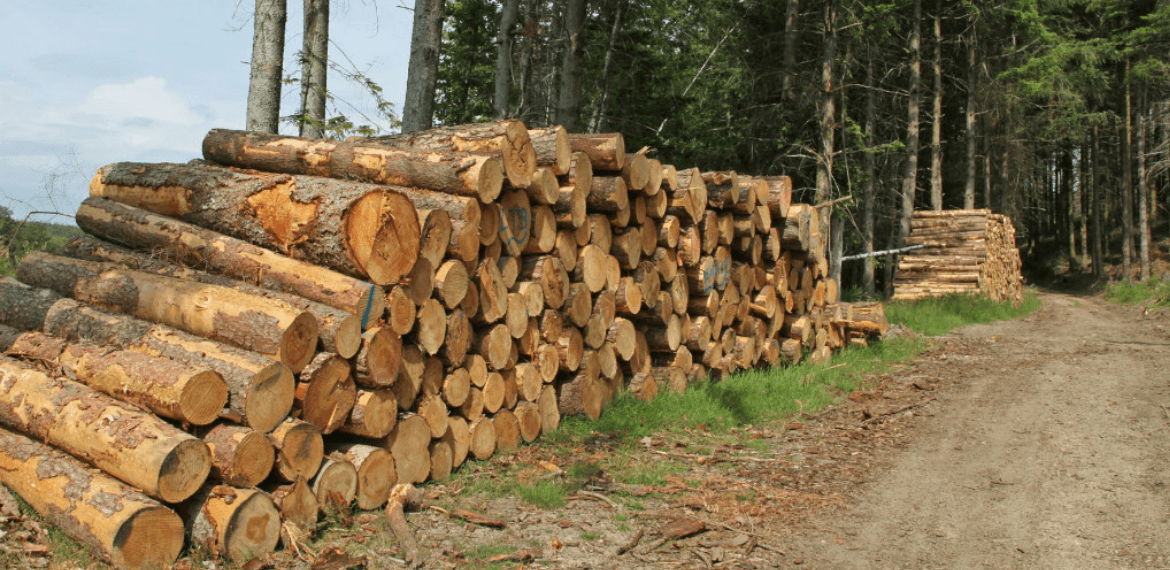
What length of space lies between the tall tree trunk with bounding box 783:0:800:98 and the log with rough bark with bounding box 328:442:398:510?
1354 centimetres

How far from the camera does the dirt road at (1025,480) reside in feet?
14.4

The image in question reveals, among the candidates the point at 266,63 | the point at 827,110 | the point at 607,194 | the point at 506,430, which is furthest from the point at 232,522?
the point at 827,110

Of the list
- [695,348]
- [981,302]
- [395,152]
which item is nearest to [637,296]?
[695,348]

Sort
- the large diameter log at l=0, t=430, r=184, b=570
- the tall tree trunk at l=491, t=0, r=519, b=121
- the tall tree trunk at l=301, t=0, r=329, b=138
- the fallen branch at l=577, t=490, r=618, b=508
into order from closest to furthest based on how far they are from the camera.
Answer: the large diameter log at l=0, t=430, r=184, b=570, the fallen branch at l=577, t=490, r=618, b=508, the tall tree trunk at l=301, t=0, r=329, b=138, the tall tree trunk at l=491, t=0, r=519, b=121

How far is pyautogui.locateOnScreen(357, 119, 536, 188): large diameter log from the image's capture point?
578 centimetres

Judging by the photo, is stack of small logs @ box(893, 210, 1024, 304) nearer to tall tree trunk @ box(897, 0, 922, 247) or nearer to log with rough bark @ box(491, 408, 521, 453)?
tall tree trunk @ box(897, 0, 922, 247)

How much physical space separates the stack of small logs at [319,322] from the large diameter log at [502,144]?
18mm

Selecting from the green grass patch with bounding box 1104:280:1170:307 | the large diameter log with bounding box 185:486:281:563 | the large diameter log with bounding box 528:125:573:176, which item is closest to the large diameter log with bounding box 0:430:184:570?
the large diameter log with bounding box 185:486:281:563

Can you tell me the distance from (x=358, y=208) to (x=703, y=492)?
3013 millimetres

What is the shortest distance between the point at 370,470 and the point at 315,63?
27.9 feet

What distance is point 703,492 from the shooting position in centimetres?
534

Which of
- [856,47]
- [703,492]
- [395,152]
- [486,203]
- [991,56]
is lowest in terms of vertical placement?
[703,492]

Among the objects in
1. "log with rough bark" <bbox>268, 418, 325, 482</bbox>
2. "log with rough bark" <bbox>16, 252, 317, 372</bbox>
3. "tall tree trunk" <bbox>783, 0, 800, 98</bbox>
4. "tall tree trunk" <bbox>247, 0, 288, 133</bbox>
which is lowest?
"log with rough bark" <bbox>268, 418, 325, 482</bbox>

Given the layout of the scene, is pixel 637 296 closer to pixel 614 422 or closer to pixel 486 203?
pixel 614 422
